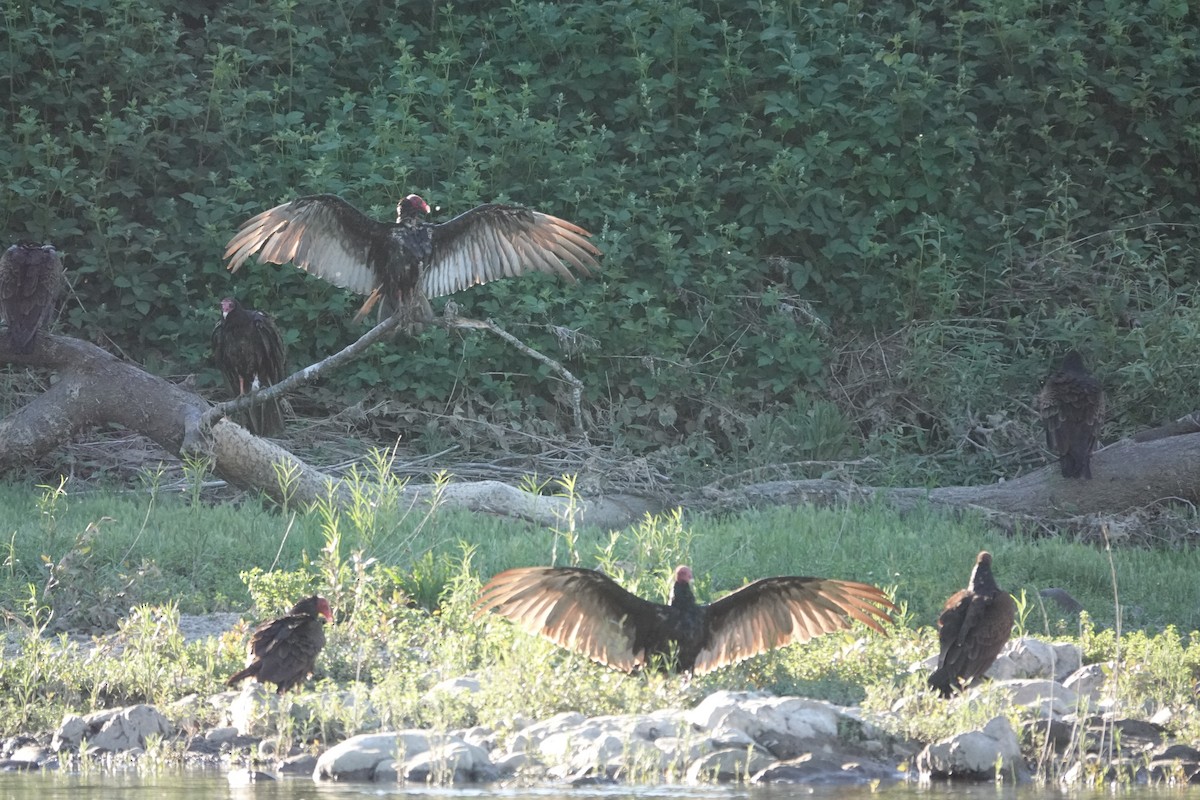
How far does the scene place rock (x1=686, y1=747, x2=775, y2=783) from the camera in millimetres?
5184

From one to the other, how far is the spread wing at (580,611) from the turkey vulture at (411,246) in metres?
3.29

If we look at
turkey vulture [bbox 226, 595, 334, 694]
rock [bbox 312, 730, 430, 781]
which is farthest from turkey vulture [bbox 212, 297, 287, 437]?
rock [bbox 312, 730, 430, 781]

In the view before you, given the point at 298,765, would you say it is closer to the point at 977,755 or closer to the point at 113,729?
the point at 113,729

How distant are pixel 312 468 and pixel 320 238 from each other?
4.50ft

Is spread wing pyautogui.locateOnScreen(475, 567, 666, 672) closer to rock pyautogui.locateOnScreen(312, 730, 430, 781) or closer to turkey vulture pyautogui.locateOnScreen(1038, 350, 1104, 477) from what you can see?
rock pyautogui.locateOnScreen(312, 730, 430, 781)

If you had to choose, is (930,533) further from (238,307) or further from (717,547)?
(238,307)

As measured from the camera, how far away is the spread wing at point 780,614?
5.64 metres

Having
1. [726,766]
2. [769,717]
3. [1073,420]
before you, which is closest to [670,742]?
[726,766]

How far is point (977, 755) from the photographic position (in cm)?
528

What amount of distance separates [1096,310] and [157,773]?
317 inches

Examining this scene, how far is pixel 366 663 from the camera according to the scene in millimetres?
6387

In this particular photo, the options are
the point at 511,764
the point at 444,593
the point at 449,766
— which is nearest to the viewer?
the point at 449,766

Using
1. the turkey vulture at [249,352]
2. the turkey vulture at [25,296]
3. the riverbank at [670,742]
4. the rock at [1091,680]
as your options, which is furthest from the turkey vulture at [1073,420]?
the turkey vulture at [25,296]

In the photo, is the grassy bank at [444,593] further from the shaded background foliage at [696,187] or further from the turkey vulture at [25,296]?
the shaded background foliage at [696,187]
